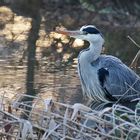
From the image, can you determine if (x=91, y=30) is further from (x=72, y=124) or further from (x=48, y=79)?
(x=72, y=124)

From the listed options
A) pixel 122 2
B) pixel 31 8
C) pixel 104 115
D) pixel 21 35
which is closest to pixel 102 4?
pixel 122 2

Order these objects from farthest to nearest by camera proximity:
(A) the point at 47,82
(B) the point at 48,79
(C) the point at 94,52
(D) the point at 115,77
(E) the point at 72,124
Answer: (B) the point at 48,79, (A) the point at 47,82, (C) the point at 94,52, (D) the point at 115,77, (E) the point at 72,124

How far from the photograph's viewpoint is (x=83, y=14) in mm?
17766

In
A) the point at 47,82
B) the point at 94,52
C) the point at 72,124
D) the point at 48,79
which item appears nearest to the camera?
the point at 72,124

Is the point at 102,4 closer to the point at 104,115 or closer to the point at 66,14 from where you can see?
the point at 66,14

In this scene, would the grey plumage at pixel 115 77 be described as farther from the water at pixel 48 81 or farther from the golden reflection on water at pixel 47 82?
the golden reflection on water at pixel 47 82

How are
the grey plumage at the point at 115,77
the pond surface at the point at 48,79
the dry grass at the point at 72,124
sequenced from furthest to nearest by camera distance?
1. the pond surface at the point at 48,79
2. the grey plumage at the point at 115,77
3. the dry grass at the point at 72,124

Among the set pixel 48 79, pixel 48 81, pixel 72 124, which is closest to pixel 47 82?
pixel 48 81

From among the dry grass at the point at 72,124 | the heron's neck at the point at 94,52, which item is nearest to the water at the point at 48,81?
the heron's neck at the point at 94,52

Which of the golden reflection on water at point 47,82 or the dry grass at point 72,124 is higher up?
the dry grass at point 72,124

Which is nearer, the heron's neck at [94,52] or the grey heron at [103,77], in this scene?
the grey heron at [103,77]

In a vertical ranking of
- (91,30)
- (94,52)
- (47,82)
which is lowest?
(47,82)

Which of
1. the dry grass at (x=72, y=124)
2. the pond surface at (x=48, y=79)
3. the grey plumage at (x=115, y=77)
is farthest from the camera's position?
the pond surface at (x=48, y=79)

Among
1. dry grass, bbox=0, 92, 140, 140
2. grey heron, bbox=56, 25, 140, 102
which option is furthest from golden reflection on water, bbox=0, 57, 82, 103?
dry grass, bbox=0, 92, 140, 140
